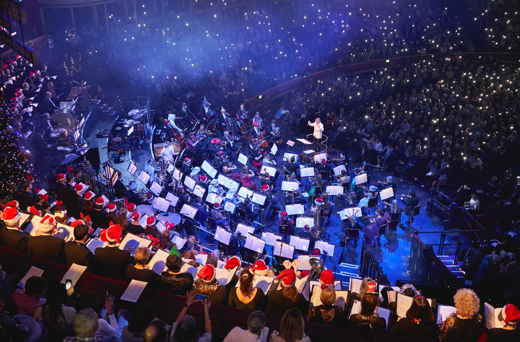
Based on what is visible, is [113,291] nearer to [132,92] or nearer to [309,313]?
[309,313]

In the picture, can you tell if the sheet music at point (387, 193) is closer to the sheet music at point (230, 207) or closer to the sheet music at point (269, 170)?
the sheet music at point (269, 170)

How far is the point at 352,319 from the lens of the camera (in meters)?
4.87

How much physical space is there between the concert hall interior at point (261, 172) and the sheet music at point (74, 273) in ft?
0.07

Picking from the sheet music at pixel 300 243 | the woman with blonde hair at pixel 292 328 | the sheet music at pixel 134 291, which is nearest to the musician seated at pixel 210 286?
the sheet music at pixel 134 291

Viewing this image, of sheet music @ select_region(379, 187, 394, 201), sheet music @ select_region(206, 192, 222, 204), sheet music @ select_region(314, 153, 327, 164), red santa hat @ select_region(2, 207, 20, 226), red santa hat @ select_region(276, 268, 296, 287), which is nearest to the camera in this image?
red santa hat @ select_region(276, 268, 296, 287)

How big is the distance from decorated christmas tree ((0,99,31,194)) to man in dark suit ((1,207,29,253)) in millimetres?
3617

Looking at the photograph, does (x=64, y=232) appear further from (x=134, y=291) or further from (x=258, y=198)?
(x=258, y=198)

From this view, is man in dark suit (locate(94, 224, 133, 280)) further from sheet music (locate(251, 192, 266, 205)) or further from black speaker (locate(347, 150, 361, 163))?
black speaker (locate(347, 150, 361, 163))

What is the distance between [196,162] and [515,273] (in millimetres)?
11574

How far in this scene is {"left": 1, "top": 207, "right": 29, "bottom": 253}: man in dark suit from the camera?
6.27m

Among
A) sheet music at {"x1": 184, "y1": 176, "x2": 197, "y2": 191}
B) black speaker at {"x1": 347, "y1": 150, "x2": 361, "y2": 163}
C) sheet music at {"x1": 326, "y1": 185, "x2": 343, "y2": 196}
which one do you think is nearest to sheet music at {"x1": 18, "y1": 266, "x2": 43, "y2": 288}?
sheet music at {"x1": 184, "y1": 176, "x2": 197, "y2": 191}

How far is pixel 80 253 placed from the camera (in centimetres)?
577

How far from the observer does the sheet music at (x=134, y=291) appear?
4.91 meters

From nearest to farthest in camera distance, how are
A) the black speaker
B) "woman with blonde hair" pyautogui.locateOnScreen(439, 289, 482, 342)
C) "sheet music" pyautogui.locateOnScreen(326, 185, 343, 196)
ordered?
"woman with blonde hair" pyautogui.locateOnScreen(439, 289, 482, 342) → "sheet music" pyautogui.locateOnScreen(326, 185, 343, 196) → the black speaker
